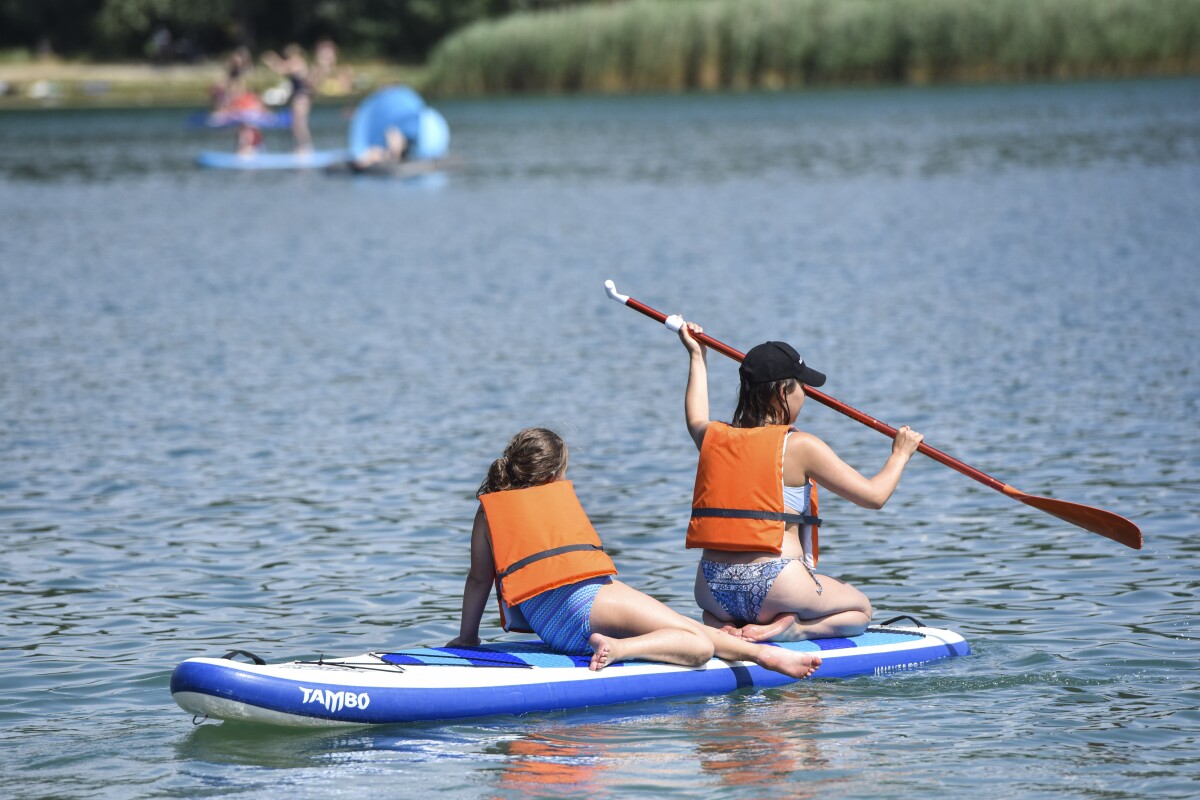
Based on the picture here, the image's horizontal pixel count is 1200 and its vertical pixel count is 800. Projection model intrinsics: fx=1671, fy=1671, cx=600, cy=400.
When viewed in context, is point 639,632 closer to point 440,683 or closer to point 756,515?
point 756,515

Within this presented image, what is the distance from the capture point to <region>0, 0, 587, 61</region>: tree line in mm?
65875

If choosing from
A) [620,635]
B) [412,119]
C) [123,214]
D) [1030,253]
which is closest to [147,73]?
[412,119]

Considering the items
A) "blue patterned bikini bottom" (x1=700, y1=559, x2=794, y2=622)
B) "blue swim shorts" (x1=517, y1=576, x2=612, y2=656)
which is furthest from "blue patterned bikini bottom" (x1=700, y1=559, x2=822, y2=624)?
"blue swim shorts" (x1=517, y1=576, x2=612, y2=656)

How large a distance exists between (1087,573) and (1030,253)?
36.5 ft

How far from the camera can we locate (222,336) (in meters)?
15.5

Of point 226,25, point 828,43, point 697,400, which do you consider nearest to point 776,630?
point 697,400

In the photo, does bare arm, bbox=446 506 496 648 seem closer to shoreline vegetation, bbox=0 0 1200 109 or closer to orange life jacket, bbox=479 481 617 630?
orange life jacket, bbox=479 481 617 630

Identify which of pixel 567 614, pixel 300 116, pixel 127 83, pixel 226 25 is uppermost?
pixel 226 25

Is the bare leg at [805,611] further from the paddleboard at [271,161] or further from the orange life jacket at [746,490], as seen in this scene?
the paddleboard at [271,161]

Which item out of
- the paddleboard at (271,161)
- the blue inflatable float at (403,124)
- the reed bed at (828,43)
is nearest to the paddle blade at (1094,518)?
the blue inflatable float at (403,124)

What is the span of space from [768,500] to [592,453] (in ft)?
14.0

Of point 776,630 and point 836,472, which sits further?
point 776,630

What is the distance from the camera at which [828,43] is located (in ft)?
150

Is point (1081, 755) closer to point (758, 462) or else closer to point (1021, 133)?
point (758, 462)
